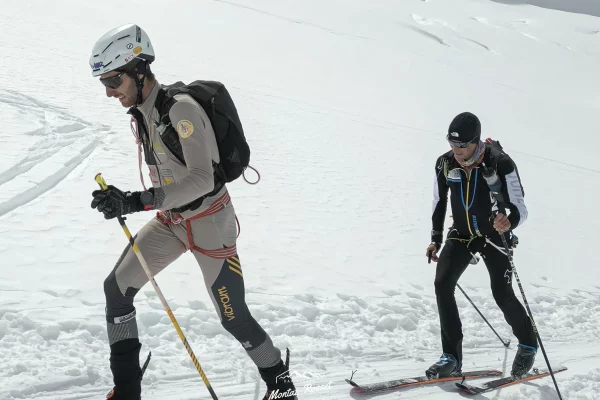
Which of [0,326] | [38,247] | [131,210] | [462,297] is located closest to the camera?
[131,210]

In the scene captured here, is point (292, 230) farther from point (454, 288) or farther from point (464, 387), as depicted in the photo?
point (464, 387)

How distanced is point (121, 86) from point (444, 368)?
342cm

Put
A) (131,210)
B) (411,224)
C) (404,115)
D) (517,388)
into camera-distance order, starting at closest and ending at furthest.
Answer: (131,210), (517,388), (411,224), (404,115)

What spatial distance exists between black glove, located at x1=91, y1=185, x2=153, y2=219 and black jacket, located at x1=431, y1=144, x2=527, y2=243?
2.75 metres

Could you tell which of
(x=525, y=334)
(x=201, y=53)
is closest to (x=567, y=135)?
(x=201, y=53)

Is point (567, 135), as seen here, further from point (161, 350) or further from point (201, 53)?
point (161, 350)

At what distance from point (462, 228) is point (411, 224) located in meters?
5.27

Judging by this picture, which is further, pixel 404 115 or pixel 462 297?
pixel 404 115

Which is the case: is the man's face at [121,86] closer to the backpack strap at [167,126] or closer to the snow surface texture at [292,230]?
the backpack strap at [167,126]

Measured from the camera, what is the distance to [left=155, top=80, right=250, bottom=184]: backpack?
128 inches

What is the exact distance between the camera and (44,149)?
32.3 feet

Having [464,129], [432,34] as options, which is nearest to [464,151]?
[464,129]

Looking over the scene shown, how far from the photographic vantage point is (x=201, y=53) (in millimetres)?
25797

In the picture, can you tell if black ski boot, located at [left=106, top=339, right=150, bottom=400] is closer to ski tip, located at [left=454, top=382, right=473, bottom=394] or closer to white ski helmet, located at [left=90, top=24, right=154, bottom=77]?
white ski helmet, located at [left=90, top=24, right=154, bottom=77]
